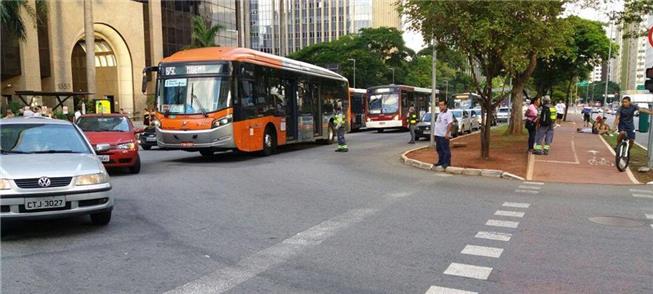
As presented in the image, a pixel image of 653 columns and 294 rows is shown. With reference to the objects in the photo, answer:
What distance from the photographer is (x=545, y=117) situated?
16.1 metres

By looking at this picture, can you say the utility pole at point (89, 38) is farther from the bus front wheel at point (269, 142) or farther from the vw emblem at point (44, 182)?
the vw emblem at point (44, 182)

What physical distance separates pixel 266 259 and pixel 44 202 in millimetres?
2732

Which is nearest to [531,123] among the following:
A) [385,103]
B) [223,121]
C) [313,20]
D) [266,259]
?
[223,121]

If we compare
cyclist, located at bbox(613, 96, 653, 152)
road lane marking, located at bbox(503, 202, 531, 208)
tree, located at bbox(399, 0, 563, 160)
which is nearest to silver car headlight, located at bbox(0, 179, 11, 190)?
road lane marking, located at bbox(503, 202, 531, 208)

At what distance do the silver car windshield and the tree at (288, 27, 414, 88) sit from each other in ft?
205

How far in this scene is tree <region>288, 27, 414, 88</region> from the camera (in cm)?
7188

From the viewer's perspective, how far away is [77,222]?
7574 millimetres

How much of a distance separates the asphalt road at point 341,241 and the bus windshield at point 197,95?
169 inches

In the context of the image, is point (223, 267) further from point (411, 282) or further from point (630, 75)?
point (630, 75)

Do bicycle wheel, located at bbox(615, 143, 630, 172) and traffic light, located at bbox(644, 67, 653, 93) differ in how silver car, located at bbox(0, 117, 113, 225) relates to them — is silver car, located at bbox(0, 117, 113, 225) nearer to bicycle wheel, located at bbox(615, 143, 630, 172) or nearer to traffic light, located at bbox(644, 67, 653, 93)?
bicycle wheel, located at bbox(615, 143, 630, 172)

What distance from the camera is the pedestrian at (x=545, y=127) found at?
1600 cm

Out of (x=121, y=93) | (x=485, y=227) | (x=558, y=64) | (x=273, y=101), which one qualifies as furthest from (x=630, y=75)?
(x=485, y=227)

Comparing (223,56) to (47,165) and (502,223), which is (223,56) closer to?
(47,165)

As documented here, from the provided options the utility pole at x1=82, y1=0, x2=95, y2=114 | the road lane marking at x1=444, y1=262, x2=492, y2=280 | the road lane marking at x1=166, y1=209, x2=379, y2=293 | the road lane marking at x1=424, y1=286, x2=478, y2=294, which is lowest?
the road lane marking at x1=444, y1=262, x2=492, y2=280
